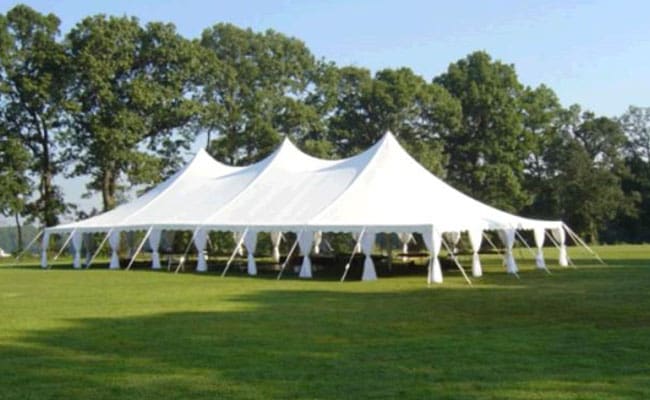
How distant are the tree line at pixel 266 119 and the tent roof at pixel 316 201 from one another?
37.1 feet

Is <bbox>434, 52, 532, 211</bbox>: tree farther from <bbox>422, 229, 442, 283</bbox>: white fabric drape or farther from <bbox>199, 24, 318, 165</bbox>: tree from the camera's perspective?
<bbox>422, 229, 442, 283</bbox>: white fabric drape

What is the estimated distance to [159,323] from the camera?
470 inches

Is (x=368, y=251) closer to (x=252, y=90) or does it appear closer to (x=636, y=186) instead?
(x=252, y=90)

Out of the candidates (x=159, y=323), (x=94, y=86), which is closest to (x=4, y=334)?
(x=159, y=323)

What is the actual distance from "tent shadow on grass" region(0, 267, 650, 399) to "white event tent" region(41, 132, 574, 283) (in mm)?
6270

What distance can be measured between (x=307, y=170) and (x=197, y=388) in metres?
19.1

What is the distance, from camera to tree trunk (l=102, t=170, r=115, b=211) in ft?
132

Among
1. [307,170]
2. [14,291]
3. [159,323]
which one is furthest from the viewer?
[307,170]

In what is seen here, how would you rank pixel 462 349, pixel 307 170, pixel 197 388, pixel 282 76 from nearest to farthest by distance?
pixel 197 388
pixel 462 349
pixel 307 170
pixel 282 76

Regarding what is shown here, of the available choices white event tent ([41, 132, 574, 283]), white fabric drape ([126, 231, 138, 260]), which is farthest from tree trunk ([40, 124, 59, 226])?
white event tent ([41, 132, 574, 283])

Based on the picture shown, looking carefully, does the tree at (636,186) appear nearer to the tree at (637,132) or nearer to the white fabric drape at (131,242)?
the tree at (637,132)

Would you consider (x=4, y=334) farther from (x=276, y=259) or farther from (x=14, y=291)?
(x=276, y=259)

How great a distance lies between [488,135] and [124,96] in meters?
21.6

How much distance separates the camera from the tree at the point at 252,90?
4375 cm
